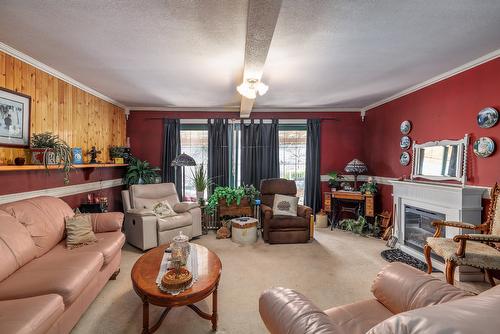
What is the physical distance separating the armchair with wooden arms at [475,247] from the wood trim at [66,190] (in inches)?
174

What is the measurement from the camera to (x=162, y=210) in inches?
150

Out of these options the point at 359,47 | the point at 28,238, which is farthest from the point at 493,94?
the point at 28,238

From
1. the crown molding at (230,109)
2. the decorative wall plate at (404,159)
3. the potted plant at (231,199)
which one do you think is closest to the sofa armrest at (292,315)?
the potted plant at (231,199)

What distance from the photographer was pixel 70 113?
3393 mm

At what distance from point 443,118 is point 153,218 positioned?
4.29m

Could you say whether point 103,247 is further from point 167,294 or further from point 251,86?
point 251,86

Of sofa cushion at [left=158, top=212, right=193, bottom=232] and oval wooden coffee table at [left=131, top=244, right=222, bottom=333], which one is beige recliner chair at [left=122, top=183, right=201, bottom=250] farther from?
oval wooden coffee table at [left=131, top=244, right=222, bottom=333]

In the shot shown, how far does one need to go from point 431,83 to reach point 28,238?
5.01m

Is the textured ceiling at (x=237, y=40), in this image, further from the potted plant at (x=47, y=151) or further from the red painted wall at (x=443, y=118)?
the potted plant at (x=47, y=151)

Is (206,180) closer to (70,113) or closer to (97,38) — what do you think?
(70,113)

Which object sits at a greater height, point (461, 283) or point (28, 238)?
point (28, 238)

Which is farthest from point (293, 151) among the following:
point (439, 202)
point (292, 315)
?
point (292, 315)

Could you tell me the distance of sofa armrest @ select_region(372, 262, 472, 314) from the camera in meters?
1.24

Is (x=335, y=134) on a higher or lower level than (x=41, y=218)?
higher
